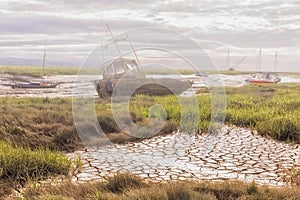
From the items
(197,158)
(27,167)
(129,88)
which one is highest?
(129,88)

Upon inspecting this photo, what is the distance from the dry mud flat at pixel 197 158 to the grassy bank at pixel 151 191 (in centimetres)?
73

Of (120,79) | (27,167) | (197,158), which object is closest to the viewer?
(27,167)

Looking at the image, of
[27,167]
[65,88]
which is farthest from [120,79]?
[65,88]

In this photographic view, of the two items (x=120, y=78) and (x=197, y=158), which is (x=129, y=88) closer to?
(x=120, y=78)

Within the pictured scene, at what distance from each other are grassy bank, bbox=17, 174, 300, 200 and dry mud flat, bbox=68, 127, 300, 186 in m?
0.73

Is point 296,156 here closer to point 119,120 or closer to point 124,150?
point 124,150

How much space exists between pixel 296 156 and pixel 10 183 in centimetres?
522

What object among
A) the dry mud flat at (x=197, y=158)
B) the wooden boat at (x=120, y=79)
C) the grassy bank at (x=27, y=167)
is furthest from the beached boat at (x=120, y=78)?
the grassy bank at (x=27, y=167)

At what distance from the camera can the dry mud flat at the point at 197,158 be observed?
536cm

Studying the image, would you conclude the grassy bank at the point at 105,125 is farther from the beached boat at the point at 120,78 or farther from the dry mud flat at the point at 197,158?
the beached boat at the point at 120,78

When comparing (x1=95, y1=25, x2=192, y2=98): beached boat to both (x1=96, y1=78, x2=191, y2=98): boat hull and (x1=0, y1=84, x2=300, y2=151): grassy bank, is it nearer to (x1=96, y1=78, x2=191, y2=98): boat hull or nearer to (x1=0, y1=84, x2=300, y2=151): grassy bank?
(x1=96, y1=78, x2=191, y2=98): boat hull

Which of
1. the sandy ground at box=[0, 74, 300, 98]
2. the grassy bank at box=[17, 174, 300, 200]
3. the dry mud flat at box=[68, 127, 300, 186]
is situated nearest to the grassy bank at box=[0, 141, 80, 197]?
the dry mud flat at box=[68, 127, 300, 186]

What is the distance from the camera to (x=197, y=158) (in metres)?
6.36

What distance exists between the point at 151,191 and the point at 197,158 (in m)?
2.61
